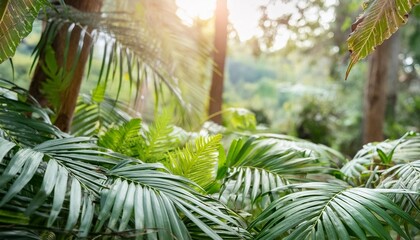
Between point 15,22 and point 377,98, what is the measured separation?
13.8 ft

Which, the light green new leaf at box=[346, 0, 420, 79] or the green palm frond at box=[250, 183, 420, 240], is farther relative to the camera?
the light green new leaf at box=[346, 0, 420, 79]

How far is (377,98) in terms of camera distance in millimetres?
4750

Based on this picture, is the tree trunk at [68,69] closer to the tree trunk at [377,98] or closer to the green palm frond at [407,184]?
the green palm frond at [407,184]

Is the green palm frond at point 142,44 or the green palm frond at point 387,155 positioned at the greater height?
the green palm frond at point 142,44

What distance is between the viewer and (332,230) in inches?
48.3

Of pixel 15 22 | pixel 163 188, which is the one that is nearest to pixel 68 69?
pixel 15 22

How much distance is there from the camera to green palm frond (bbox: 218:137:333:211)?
69.9 inches

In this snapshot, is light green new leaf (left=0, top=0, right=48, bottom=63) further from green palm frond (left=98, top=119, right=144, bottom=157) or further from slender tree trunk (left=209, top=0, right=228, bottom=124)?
slender tree trunk (left=209, top=0, right=228, bottom=124)

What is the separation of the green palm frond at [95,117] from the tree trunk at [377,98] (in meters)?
3.13

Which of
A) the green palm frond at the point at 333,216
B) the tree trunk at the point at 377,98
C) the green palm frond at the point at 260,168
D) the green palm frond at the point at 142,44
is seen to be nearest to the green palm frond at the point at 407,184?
the green palm frond at the point at 333,216

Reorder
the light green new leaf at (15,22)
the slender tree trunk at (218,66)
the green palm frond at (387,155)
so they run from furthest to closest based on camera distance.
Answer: the slender tree trunk at (218,66) < the green palm frond at (387,155) < the light green new leaf at (15,22)

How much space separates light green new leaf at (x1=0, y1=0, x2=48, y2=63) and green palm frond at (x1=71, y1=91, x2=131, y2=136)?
1135mm

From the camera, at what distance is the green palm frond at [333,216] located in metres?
1.23

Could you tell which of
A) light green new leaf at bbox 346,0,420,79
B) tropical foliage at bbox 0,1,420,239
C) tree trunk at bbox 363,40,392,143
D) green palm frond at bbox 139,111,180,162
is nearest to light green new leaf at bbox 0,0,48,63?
tropical foliage at bbox 0,1,420,239
